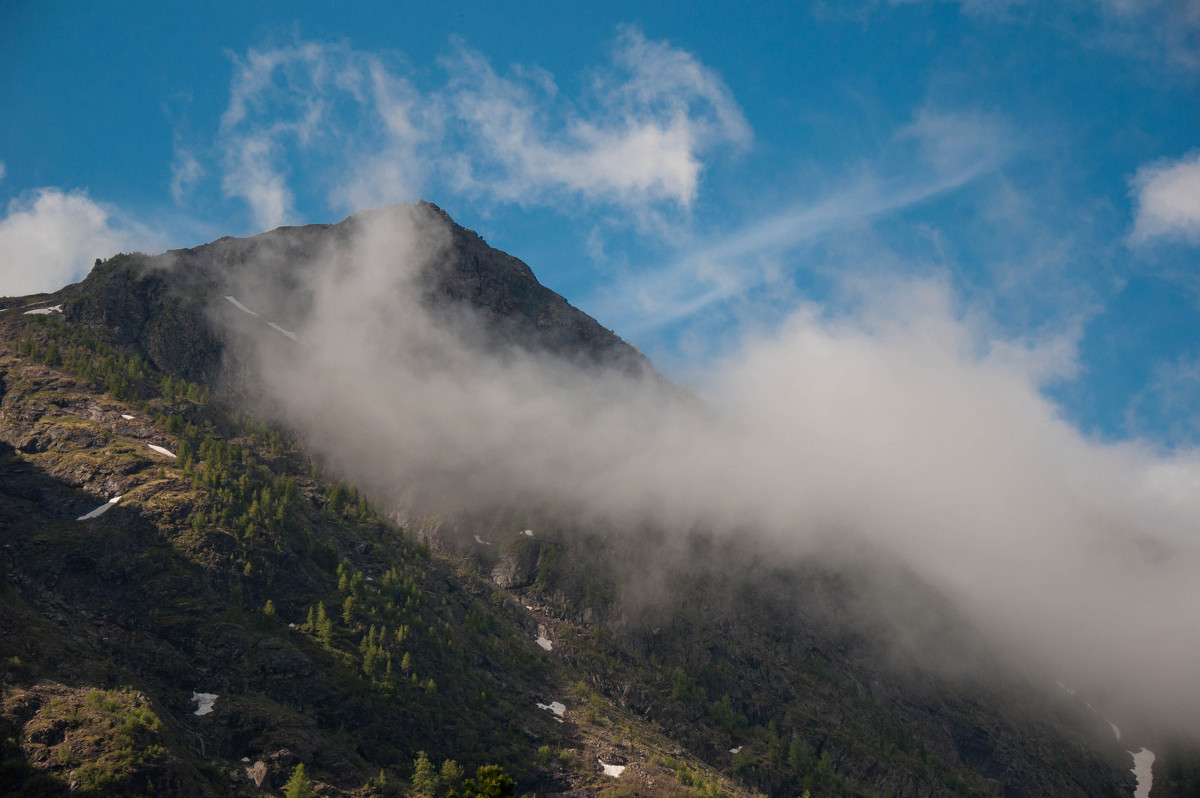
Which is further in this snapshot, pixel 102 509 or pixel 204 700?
pixel 102 509

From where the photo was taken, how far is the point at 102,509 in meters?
192

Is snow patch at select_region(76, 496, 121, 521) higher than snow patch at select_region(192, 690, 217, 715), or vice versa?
snow patch at select_region(76, 496, 121, 521)

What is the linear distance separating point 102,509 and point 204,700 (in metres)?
61.6

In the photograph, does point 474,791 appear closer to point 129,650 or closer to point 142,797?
point 142,797

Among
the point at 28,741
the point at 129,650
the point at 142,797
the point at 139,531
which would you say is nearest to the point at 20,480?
the point at 139,531

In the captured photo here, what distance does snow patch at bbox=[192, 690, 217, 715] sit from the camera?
15375 centimetres

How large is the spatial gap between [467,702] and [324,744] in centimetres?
4208

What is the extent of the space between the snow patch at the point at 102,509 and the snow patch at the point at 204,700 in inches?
2228

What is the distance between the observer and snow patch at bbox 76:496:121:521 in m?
189

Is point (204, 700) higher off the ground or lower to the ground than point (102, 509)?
lower

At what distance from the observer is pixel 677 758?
198625mm

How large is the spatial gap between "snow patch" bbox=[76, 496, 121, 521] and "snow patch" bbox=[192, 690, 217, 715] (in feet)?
186

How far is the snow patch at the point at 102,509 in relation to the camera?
619 ft

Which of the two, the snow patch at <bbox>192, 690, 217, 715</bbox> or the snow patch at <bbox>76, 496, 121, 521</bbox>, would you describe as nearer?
the snow patch at <bbox>192, 690, 217, 715</bbox>
